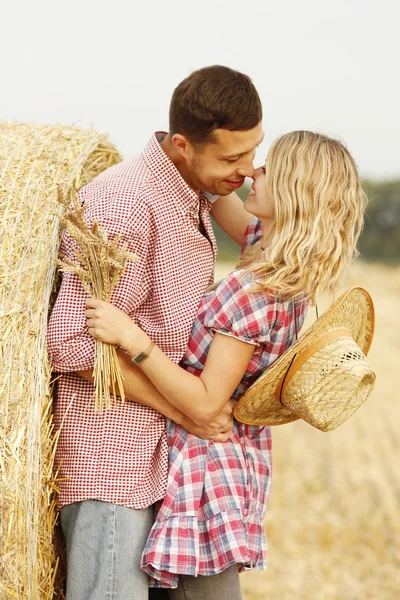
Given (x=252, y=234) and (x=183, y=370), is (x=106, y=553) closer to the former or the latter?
(x=183, y=370)

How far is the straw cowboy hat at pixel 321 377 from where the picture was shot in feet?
8.80

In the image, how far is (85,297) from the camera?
271 cm

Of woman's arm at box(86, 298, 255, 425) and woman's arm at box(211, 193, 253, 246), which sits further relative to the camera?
woman's arm at box(211, 193, 253, 246)

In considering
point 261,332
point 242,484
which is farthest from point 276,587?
point 261,332

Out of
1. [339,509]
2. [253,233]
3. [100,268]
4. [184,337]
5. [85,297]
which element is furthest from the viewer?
[339,509]

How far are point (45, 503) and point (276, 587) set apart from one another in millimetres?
3313

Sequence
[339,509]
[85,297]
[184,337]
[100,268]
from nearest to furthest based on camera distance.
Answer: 1. [100,268]
2. [85,297]
3. [184,337]
4. [339,509]

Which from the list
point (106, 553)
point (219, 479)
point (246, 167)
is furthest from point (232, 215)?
point (106, 553)

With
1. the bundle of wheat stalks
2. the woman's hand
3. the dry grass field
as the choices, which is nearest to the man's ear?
the bundle of wheat stalks

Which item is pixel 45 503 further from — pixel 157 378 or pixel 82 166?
pixel 82 166

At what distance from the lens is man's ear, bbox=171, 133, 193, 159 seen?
9.45ft

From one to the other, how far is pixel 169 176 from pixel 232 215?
51 cm

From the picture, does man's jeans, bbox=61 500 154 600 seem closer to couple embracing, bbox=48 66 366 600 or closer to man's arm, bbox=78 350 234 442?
couple embracing, bbox=48 66 366 600

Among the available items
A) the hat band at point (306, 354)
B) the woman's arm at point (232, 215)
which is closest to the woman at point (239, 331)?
the hat band at point (306, 354)
